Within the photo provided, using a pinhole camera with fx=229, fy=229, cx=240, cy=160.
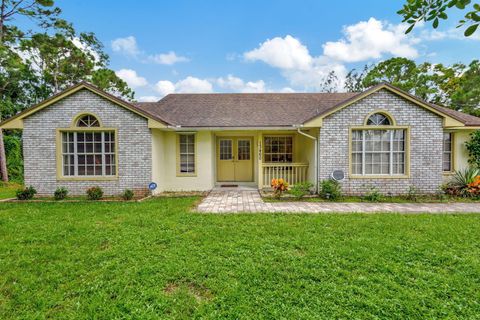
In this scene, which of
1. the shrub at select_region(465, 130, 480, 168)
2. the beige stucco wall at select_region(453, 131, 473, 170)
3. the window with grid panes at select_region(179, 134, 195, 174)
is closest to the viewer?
the shrub at select_region(465, 130, 480, 168)

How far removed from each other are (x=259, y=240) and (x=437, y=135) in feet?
27.1

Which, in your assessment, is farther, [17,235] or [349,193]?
[349,193]

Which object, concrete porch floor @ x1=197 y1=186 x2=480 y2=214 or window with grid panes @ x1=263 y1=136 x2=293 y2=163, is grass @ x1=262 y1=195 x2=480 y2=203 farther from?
window with grid panes @ x1=263 y1=136 x2=293 y2=163

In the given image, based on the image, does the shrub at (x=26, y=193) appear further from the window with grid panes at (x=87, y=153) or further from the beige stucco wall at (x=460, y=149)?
the beige stucco wall at (x=460, y=149)

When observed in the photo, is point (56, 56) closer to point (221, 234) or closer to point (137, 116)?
point (137, 116)

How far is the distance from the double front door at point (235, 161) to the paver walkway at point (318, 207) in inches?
140

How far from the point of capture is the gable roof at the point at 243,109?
27.5ft

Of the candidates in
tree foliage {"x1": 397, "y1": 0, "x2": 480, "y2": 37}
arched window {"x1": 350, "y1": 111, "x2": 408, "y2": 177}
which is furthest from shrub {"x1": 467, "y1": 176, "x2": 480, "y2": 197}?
tree foliage {"x1": 397, "y1": 0, "x2": 480, "y2": 37}

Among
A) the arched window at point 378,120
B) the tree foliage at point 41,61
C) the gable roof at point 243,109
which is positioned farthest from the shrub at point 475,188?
the tree foliage at point 41,61

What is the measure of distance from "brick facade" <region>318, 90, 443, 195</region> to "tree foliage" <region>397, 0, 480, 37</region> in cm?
665

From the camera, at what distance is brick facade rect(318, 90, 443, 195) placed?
8.38 metres

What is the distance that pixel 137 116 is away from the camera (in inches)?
341

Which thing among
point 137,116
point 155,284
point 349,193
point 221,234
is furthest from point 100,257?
point 349,193

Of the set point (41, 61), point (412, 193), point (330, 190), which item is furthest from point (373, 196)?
point (41, 61)
